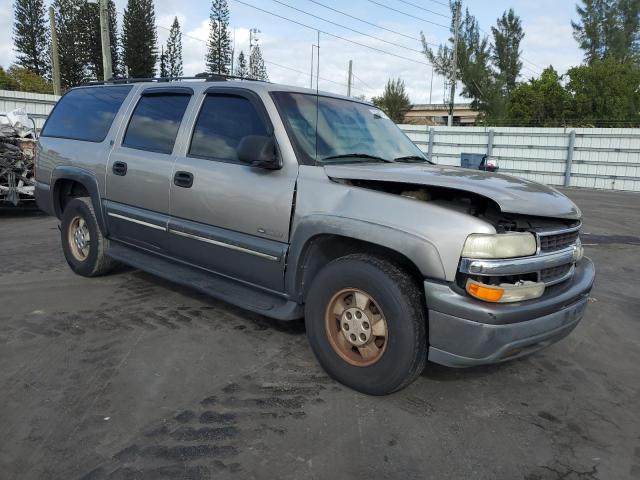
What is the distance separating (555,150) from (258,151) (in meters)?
20.8

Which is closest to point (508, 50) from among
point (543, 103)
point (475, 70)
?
point (475, 70)

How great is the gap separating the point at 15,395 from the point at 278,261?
1.76 m

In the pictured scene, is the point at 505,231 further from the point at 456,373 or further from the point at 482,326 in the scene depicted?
the point at 456,373

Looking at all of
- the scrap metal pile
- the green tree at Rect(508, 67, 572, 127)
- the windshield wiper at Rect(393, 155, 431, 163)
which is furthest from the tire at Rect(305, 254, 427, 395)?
the green tree at Rect(508, 67, 572, 127)

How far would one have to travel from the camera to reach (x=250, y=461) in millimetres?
2559

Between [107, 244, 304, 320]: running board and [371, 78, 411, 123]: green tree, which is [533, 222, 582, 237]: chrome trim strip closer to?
[107, 244, 304, 320]: running board

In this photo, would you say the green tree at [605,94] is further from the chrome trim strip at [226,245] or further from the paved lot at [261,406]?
the chrome trim strip at [226,245]

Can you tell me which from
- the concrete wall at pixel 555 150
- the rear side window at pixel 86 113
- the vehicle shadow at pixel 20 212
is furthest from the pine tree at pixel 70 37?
the rear side window at pixel 86 113

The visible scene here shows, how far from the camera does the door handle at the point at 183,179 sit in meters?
4.10

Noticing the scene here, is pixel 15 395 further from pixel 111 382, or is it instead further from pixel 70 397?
pixel 111 382

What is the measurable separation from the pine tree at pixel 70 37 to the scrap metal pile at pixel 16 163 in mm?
49163

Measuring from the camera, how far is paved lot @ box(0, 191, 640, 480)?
8.42 ft

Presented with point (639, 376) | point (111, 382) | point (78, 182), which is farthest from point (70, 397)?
point (639, 376)

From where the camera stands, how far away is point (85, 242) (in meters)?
5.45
